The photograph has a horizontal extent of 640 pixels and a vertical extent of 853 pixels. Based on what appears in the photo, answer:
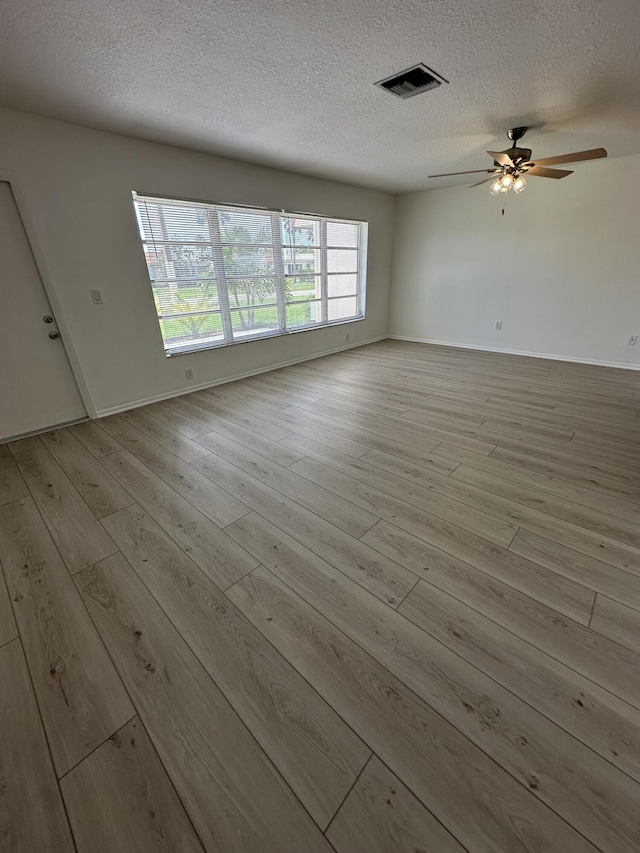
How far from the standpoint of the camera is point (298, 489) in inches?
90.3

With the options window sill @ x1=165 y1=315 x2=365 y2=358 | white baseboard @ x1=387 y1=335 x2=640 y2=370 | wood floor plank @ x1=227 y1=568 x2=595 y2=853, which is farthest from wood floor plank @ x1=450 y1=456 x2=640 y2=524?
white baseboard @ x1=387 y1=335 x2=640 y2=370

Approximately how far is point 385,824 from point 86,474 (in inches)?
102

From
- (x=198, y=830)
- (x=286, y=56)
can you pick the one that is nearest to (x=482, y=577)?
(x=198, y=830)

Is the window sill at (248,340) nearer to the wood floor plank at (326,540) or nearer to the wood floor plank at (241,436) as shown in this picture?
the wood floor plank at (241,436)

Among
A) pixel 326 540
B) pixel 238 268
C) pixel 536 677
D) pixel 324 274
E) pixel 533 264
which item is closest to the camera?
pixel 536 677

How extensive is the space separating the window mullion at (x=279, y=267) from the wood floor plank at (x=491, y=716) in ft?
13.0

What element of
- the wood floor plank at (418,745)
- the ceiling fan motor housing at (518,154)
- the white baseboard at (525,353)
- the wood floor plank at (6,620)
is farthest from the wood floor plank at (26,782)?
the white baseboard at (525,353)

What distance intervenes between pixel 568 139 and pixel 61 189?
188 inches

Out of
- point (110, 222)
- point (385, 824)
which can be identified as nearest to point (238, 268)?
point (110, 222)

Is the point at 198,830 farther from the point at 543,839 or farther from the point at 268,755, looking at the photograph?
the point at 543,839

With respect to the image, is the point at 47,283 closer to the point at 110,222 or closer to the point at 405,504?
the point at 110,222

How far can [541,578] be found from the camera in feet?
5.25

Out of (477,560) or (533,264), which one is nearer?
(477,560)

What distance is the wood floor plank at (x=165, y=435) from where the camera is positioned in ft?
9.10
